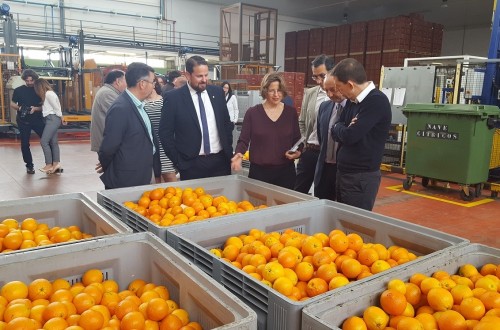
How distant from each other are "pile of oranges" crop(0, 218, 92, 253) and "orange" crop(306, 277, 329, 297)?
3.27 feet

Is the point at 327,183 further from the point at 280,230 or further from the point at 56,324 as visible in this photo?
the point at 56,324

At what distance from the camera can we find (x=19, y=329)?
1.11 metres

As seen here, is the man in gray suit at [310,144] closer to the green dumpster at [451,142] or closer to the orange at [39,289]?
the orange at [39,289]

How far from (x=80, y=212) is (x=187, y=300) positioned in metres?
1.12

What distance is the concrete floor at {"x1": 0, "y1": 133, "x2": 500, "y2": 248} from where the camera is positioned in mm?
4757

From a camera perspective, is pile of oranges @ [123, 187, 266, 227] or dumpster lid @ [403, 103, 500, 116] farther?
dumpster lid @ [403, 103, 500, 116]

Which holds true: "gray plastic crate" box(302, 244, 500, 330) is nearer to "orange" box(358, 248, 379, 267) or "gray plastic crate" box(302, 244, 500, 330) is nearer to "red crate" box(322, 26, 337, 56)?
"orange" box(358, 248, 379, 267)

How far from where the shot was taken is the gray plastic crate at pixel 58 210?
2.05 metres

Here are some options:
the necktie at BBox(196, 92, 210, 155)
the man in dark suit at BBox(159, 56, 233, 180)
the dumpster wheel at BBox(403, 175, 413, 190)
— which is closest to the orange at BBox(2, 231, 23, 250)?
the man in dark suit at BBox(159, 56, 233, 180)

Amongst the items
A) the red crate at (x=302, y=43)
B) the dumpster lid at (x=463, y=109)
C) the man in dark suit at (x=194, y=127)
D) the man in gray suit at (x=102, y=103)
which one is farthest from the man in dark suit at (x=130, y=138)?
the red crate at (x=302, y=43)

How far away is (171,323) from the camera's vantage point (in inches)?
48.4

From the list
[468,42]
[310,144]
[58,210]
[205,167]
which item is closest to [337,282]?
[58,210]

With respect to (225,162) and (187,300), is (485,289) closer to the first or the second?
(187,300)

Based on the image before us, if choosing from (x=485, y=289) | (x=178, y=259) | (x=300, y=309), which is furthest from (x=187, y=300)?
(x=485, y=289)
